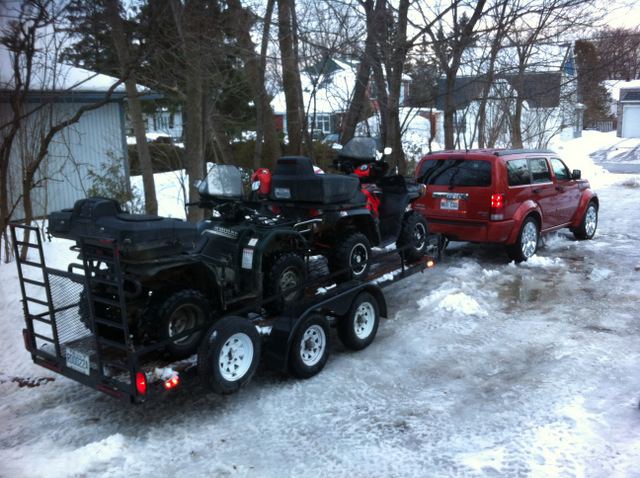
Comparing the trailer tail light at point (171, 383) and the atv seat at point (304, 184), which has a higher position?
the atv seat at point (304, 184)

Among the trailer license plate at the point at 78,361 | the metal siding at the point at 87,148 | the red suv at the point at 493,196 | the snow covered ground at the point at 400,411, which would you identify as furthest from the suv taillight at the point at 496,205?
the metal siding at the point at 87,148

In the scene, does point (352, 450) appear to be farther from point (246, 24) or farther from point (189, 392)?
point (246, 24)

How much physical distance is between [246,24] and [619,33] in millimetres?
9259

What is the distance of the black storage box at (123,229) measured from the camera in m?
4.08

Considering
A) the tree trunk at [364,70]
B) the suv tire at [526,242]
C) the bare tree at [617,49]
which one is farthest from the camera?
the bare tree at [617,49]

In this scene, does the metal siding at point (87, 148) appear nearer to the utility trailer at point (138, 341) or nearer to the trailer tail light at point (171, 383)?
the utility trailer at point (138, 341)

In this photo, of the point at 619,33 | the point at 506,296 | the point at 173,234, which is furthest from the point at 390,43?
the point at 173,234

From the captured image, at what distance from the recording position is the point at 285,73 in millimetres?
13000

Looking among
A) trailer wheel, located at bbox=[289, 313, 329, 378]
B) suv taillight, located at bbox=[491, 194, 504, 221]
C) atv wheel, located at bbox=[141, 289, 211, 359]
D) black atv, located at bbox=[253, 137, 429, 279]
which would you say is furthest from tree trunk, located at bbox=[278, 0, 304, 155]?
atv wheel, located at bbox=[141, 289, 211, 359]

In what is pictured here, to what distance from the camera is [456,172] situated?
9.12 metres

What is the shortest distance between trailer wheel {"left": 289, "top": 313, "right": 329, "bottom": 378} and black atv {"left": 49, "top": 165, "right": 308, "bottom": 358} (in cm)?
42

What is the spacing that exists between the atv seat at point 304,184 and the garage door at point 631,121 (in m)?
50.0

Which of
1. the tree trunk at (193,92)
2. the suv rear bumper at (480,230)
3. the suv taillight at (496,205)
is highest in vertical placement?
the tree trunk at (193,92)

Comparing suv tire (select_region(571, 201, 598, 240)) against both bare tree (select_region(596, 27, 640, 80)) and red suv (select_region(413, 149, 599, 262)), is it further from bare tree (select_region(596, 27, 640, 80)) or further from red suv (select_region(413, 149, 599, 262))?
bare tree (select_region(596, 27, 640, 80))
